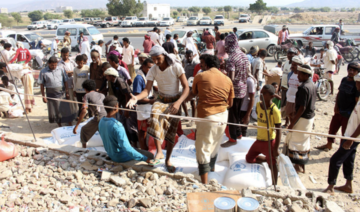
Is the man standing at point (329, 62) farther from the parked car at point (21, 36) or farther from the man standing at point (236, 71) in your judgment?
the parked car at point (21, 36)

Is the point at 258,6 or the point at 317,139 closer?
the point at 317,139

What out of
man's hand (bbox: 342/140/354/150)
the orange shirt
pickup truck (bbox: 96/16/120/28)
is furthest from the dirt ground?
pickup truck (bbox: 96/16/120/28)

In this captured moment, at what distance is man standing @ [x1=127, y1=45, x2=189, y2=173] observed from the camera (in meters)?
3.50

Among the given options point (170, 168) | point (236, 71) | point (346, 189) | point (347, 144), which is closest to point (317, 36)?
point (236, 71)

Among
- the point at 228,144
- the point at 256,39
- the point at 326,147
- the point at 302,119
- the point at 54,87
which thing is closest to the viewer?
the point at 302,119

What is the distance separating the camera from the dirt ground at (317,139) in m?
3.54

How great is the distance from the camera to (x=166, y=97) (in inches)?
147

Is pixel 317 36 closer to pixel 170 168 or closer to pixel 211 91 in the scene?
pixel 211 91

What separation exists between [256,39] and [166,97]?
12.3 m

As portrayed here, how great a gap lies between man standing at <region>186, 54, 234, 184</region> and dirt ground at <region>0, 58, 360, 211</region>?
1.52 metres

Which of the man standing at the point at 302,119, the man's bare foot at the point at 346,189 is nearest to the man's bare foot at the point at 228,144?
the man standing at the point at 302,119

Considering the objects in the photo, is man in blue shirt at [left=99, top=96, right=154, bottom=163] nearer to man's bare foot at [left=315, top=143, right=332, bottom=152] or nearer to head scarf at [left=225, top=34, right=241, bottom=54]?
head scarf at [left=225, top=34, right=241, bottom=54]

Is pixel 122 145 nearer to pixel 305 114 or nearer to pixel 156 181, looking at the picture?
pixel 156 181

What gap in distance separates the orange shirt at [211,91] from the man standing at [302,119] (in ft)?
3.55
